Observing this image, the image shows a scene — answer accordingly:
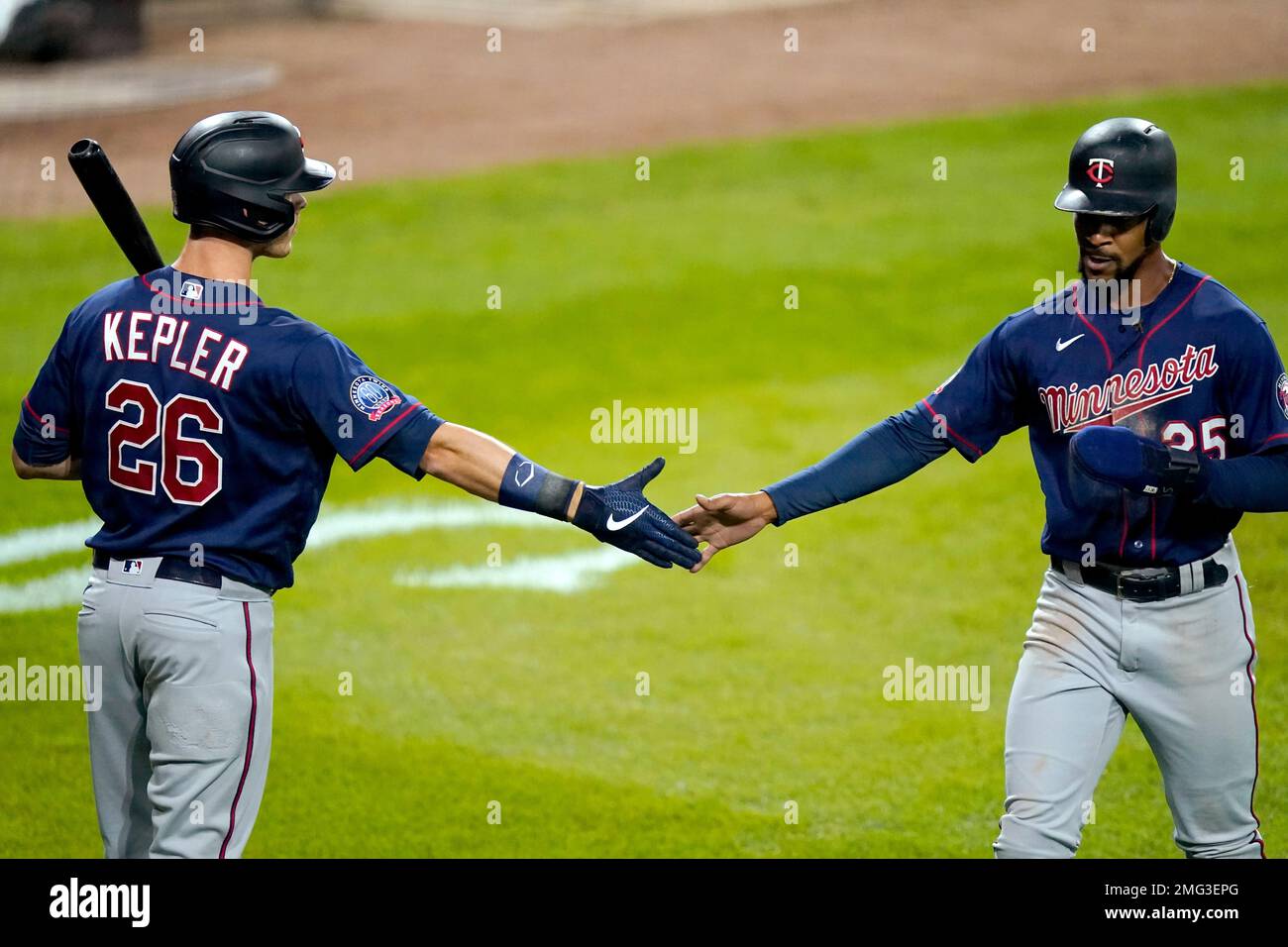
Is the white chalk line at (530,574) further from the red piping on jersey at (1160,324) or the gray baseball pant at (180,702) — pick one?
the red piping on jersey at (1160,324)

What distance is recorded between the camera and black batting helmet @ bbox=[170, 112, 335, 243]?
170 inches

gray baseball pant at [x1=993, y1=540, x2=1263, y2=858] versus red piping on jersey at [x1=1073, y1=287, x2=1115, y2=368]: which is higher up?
red piping on jersey at [x1=1073, y1=287, x2=1115, y2=368]

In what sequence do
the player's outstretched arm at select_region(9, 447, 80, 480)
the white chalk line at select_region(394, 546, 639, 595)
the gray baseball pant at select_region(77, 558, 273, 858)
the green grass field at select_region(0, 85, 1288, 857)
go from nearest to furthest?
the gray baseball pant at select_region(77, 558, 273, 858)
the player's outstretched arm at select_region(9, 447, 80, 480)
the green grass field at select_region(0, 85, 1288, 857)
the white chalk line at select_region(394, 546, 639, 595)

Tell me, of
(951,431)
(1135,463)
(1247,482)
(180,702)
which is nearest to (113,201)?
(180,702)

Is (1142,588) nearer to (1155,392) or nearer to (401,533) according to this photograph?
(1155,392)

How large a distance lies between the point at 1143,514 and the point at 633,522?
4.72ft

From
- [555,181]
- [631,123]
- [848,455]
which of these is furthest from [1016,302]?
[848,455]

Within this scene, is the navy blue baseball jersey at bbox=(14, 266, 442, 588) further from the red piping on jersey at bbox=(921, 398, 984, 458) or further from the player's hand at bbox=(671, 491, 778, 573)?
the red piping on jersey at bbox=(921, 398, 984, 458)

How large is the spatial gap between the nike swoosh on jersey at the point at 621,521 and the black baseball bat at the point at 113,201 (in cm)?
160

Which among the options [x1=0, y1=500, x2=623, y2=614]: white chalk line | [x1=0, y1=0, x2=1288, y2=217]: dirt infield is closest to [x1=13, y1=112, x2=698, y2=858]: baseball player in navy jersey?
[x1=0, y1=500, x2=623, y2=614]: white chalk line

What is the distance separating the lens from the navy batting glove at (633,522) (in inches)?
180

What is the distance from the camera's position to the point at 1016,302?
40.6 ft

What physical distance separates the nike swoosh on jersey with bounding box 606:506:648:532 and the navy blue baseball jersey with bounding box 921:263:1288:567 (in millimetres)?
1194
